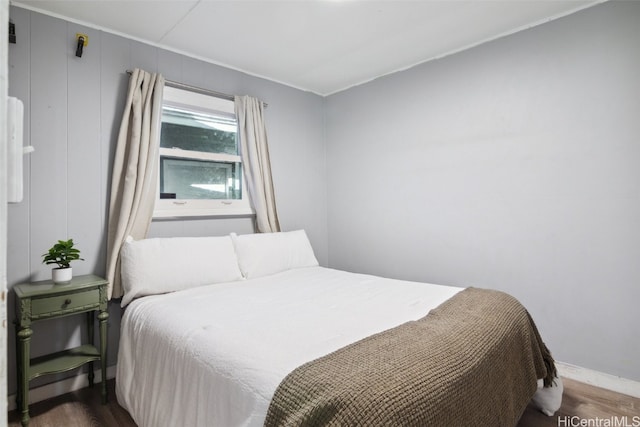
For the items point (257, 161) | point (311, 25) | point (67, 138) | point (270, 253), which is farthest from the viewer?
point (257, 161)

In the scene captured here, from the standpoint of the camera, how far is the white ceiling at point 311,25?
221 cm

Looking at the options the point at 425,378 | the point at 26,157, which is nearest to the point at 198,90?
the point at 26,157

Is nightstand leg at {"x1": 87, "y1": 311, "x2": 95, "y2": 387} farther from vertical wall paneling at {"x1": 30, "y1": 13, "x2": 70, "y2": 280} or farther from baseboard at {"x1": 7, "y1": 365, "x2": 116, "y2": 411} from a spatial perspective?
vertical wall paneling at {"x1": 30, "y1": 13, "x2": 70, "y2": 280}

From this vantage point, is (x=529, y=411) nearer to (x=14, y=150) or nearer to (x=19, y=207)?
(x=14, y=150)

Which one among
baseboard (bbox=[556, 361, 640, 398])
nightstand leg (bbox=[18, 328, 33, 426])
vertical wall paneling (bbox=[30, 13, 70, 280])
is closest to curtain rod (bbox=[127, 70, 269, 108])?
vertical wall paneling (bbox=[30, 13, 70, 280])

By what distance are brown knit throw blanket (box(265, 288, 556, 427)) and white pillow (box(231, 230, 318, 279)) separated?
1.47m

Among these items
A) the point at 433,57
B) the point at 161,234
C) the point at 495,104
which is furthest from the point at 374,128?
the point at 161,234

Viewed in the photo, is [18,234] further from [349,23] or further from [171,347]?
[349,23]

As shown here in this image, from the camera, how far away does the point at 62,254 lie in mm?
2059

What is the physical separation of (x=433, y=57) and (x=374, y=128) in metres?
0.82

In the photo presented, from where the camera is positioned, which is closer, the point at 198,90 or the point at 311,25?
the point at 311,25

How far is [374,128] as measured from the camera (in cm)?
347

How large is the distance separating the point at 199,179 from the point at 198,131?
1.39 feet

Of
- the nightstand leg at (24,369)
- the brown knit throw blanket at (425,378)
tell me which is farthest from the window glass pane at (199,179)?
the brown knit throw blanket at (425,378)
